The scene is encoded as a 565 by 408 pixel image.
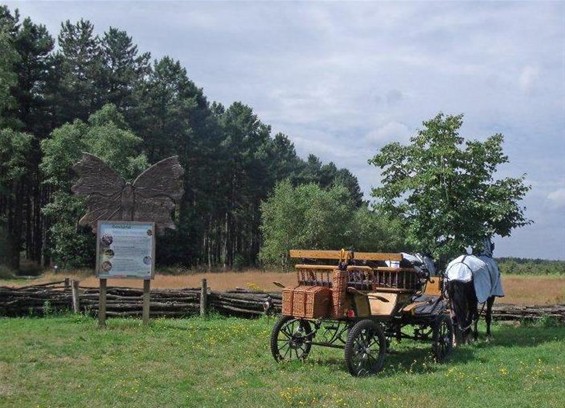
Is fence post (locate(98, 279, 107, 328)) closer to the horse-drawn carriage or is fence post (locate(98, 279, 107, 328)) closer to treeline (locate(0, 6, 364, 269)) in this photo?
the horse-drawn carriage

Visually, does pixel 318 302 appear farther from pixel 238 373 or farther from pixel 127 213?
pixel 127 213

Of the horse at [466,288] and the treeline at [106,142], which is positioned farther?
the treeline at [106,142]

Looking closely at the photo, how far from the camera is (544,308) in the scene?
16.9 meters

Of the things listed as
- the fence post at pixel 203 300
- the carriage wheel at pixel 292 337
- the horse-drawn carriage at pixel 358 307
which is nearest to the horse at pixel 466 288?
the horse-drawn carriage at pixel 358 307

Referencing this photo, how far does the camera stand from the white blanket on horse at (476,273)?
1249cm

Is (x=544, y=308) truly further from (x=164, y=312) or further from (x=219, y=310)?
(x=164, y=312)

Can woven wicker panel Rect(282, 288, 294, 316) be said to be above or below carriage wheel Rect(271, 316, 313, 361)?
above

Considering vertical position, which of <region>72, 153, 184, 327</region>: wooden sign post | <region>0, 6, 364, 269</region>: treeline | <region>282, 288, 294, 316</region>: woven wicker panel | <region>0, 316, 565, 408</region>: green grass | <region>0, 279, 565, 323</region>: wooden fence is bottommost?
<region>0, 316, 565, 408</region>: green grass

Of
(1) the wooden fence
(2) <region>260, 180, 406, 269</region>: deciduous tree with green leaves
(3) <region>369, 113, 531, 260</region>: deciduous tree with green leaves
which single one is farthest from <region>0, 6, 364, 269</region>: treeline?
(3) <region>369, 113, 531, 260</region>: deciduous tree with green leaves

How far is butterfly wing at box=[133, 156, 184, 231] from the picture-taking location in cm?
1527

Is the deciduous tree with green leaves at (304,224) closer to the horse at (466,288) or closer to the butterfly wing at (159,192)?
the butterfly wing at (159,192)

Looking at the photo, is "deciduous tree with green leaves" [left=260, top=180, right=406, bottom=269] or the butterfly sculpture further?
"deciduous tree with green leaves" [left=260, top=180, right=406, bottom=269]

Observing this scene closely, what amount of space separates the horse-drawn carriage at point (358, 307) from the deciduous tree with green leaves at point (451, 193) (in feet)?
11.8

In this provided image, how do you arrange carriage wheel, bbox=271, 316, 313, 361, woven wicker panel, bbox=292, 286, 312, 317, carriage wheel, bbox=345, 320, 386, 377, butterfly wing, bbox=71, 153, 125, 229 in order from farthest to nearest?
butterfly wing, bbox=71, 153, 125, 229, carriage wheel, bbox=271, 316, 313, 361, woven wicker panel, bbox=292, 286, 312, 317, carriage wheel, bbox=345, 320, 386, 377
